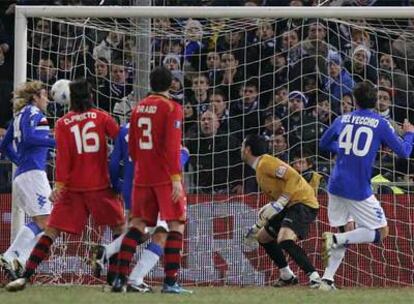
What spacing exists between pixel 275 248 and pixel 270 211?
0.54 metres

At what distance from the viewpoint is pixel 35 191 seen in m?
13.4

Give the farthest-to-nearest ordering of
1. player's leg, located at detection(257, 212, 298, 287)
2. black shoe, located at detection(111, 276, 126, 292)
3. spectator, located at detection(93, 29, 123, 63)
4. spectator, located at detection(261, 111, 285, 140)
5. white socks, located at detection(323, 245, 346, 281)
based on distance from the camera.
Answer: spectator, located at detection(93, 29, 123, 63), spectator, located at detection(261, 111, 285, 140), player's leg, located at detection(257, 212, 298, 287), white socks, located at detection(323, 245, 346, 281), black shoe, located at detection(111, 276, 126, 292)

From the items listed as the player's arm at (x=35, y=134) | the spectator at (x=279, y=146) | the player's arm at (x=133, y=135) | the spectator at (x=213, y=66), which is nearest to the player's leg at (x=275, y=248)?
the spectator at (x=279, y=146)

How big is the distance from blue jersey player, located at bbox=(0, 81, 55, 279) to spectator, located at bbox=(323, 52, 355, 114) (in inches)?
153

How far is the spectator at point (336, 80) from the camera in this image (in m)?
15.6

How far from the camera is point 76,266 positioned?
49.1 ft

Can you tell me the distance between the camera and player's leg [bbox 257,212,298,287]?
14039 millimetres

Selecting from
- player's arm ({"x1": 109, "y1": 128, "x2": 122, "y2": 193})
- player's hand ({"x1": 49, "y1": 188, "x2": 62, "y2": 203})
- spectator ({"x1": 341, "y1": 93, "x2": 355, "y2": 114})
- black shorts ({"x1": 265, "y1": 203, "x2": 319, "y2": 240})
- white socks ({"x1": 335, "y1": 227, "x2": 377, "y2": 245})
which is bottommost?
white socks ({"x1": 335, "y1": 227, "x2": 377, "y2": 245})

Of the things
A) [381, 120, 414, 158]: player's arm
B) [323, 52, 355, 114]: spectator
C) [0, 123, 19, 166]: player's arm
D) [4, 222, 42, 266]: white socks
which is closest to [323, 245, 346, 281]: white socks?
[381, 120, 414, 158]: player's arm

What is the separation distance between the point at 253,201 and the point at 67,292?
11.6 feet

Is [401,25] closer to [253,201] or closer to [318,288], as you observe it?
[253,201]

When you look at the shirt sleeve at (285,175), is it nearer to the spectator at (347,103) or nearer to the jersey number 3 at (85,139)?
the spectator at (347,103)

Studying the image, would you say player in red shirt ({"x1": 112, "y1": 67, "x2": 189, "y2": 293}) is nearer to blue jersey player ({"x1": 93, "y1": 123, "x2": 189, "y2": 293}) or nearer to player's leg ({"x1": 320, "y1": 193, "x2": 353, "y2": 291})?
blue jersey player ({"x1": 93, "y1": 123, "x2": 189, "y2": 293})

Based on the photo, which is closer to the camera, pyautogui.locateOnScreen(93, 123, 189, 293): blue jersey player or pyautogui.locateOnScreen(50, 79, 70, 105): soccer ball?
pyautogui.locateOnScreen(93, 123, 189, 293): blue jersey player
